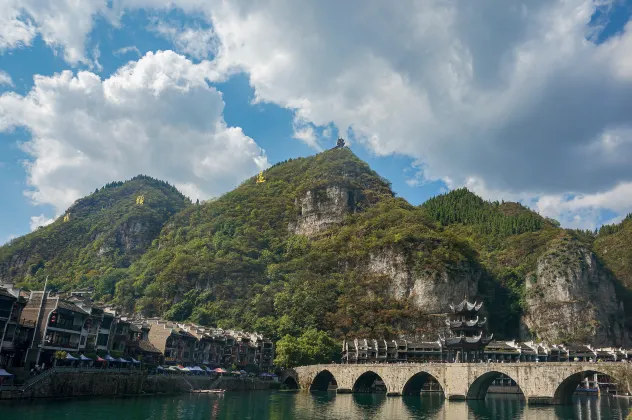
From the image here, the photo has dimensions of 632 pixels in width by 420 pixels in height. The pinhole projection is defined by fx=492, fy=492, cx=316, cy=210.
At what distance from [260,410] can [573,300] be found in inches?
4205

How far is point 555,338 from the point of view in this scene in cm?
13100

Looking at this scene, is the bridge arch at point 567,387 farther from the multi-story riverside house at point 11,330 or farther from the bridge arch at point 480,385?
the multi-story riverside house at point 11,330

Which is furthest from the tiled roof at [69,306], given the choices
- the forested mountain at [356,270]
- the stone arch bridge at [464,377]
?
the forested mountain at [356,270]

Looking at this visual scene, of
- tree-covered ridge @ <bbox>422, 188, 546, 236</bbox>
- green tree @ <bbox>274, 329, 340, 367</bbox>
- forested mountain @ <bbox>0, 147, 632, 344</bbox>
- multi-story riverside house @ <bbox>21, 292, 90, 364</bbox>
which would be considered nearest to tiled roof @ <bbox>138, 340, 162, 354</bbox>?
multi-story riverside house @ <bbox>21, 292, 90, 364</bbox>

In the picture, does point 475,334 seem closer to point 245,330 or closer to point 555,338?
point 555,338

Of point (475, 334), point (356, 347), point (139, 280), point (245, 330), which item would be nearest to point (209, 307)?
point (245, 330)

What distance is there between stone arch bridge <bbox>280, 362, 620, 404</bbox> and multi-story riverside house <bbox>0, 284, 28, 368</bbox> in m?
54.9

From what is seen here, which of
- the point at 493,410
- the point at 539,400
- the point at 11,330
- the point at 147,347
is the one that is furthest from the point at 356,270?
the point at 11,330

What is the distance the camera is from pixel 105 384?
6431 cm

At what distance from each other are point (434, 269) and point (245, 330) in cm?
5333

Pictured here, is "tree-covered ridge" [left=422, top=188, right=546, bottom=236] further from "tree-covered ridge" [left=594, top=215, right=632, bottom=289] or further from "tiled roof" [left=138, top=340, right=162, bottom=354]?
"tiled roof" [left=138, top=340, right=162, bottom=354]

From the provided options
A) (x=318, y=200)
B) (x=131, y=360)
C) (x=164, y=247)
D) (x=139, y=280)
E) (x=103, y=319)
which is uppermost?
(x=318, y=200)

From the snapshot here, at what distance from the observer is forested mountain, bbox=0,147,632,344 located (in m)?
130

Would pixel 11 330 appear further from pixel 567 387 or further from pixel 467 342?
pixel 567 387
